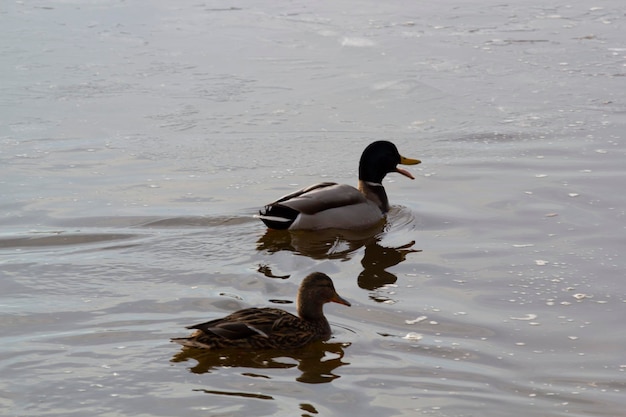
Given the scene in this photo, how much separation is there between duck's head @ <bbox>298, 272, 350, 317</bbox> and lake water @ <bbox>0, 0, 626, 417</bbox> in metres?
0.25

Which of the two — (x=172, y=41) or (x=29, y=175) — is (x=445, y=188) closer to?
(x=29, y=175)

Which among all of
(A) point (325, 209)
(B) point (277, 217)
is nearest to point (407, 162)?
(A) point (325, 209)

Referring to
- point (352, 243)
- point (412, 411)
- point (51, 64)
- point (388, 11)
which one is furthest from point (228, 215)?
point (388, 11)

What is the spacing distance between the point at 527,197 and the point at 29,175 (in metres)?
4.93

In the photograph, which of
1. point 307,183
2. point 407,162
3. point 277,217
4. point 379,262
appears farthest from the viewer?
point 307,183

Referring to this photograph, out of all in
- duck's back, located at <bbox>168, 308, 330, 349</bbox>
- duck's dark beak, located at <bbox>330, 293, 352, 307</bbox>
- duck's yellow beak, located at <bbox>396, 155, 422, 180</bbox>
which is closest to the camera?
duck's back, located at <bbox>168, 308, 330, 349</bbox>

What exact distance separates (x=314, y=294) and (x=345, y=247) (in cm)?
236

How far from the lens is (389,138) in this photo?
40.8ft

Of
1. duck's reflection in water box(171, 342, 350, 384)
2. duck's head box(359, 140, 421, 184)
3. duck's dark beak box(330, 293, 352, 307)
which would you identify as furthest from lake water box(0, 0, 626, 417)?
duck's head box(359, 140, 421, 184)

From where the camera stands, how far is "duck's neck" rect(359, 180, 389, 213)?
10586 mm

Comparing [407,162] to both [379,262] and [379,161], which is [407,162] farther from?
[379,262]

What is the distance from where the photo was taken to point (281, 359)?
699cm

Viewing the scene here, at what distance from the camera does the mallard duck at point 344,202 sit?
972 cm

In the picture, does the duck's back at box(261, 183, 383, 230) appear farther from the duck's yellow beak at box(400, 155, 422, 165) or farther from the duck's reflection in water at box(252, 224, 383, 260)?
the duck's yellow beak at box(400, 155, 422, 165)
